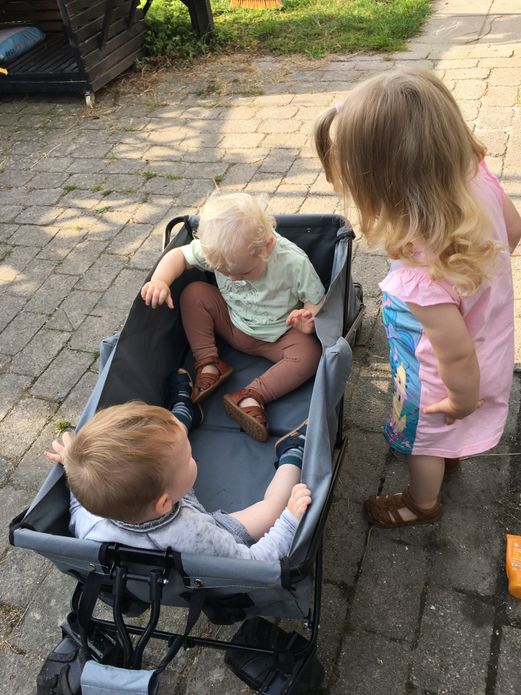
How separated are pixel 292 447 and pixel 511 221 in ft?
3.05

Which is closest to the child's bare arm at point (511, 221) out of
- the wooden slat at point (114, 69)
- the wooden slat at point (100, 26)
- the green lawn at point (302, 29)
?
the green lawn at point (302, 29)

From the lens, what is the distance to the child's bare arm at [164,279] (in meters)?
A: 2.15

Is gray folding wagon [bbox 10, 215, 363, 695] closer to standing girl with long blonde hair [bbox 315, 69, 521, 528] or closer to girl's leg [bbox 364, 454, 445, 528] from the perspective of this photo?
girl's leg [bbox 364, 454, 445, 528]

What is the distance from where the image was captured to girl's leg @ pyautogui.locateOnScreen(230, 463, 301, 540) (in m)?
1.75

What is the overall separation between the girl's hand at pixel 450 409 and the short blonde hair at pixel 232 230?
818 mm

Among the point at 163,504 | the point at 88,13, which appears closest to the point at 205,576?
the point at 163,504

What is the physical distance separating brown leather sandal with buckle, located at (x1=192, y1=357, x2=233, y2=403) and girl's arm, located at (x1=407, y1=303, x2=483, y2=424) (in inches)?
39.3

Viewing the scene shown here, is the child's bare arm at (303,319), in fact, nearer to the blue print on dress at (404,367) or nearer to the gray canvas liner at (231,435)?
the gray canvas liner at (231,435)

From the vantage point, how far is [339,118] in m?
1.36

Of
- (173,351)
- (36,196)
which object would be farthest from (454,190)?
(36,196)

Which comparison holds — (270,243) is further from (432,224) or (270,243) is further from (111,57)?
(111,57)

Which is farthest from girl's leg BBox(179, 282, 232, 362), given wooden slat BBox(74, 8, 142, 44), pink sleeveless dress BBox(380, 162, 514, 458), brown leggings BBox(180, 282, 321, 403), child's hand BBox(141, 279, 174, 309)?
wooden slat BBox(74, 8, 142, 44)

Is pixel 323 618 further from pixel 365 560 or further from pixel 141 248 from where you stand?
pixel 141 248

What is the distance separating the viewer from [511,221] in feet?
5.41
